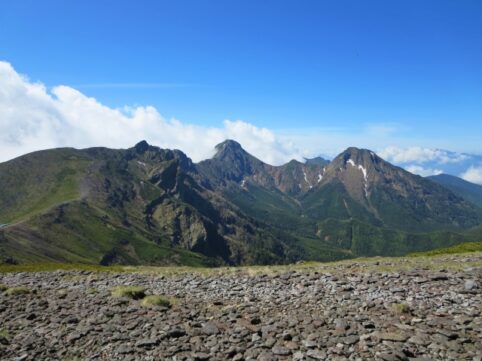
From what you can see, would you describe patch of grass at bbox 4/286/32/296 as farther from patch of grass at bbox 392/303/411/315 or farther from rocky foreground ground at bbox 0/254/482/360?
patch of grass at bbox 392/303/411/315

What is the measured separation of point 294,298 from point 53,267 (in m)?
32.9

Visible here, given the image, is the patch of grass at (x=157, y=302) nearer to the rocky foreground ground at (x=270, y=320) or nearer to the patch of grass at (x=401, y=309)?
the rocky foreground ground at (x=270, y=320)

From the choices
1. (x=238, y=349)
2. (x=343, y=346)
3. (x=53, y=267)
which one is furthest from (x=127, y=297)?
(x=53, y=267)

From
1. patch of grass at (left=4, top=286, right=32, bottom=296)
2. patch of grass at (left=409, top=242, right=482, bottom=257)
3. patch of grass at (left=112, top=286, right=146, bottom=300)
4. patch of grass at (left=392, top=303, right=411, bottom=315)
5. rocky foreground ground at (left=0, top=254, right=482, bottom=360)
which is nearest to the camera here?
rocky foreground ground at (left=0, top=254, right=482, bottom=360)

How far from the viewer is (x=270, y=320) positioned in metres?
18.4

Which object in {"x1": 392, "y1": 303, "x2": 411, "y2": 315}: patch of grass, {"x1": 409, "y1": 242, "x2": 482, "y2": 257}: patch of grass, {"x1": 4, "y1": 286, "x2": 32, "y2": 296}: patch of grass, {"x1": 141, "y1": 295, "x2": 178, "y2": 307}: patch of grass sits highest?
{"x1": 409, "y1": 242, "x2": 482, "y2": 257}: patch of grass

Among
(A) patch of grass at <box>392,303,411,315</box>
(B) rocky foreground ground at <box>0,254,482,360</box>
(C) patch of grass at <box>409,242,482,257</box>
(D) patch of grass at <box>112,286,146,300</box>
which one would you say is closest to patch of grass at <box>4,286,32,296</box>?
(B) rocky foreground ground at <box>0,254,482,360</box>

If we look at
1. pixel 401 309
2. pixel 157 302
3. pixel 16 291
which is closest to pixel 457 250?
pixel 401 309

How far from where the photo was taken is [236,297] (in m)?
23.1

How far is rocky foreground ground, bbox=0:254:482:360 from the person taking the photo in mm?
15258

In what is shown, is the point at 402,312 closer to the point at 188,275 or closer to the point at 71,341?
the point at 71,341

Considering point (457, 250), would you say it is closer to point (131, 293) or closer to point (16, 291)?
point (131, 293)

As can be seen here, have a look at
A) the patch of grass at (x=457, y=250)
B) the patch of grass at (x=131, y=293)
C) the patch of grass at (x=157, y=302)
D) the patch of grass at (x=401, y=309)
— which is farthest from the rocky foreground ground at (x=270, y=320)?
the patch of grass at (x=457, y=250)

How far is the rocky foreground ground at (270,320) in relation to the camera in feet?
50.1
